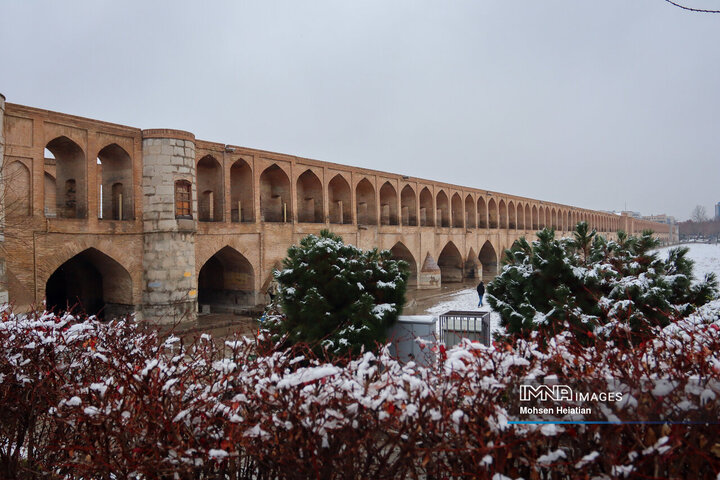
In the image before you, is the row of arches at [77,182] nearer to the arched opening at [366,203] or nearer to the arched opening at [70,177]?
the arched opening at [70,177]

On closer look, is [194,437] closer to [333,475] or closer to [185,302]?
[333,475]

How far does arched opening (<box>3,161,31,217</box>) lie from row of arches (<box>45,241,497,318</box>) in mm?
2016

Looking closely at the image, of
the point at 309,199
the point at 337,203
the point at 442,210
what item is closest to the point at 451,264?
the point at 442,210

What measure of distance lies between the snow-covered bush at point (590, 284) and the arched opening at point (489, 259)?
24.5 m

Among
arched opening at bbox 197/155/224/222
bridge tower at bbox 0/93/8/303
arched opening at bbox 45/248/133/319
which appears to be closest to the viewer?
bridge tower at bbox 0/93/8/303

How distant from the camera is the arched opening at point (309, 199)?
18.6m

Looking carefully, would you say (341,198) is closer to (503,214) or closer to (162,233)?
(162,233)

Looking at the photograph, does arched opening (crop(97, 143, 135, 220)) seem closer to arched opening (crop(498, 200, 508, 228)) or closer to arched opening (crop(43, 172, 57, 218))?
arched opening (crop(43, 172, 57, 218))

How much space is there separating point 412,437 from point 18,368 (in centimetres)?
305

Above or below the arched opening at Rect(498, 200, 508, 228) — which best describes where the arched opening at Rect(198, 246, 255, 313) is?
below

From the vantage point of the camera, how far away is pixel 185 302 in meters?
12.7

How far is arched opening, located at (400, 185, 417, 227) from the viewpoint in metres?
23.6

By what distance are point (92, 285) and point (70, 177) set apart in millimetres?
3397

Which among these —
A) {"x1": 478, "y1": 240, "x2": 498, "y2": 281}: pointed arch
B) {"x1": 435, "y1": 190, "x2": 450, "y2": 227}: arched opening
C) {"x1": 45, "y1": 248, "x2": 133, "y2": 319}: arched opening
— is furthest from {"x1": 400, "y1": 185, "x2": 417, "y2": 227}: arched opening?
{"x1": 45, "y1": 248, "x2": 133, "y2": 319}: arched opening
